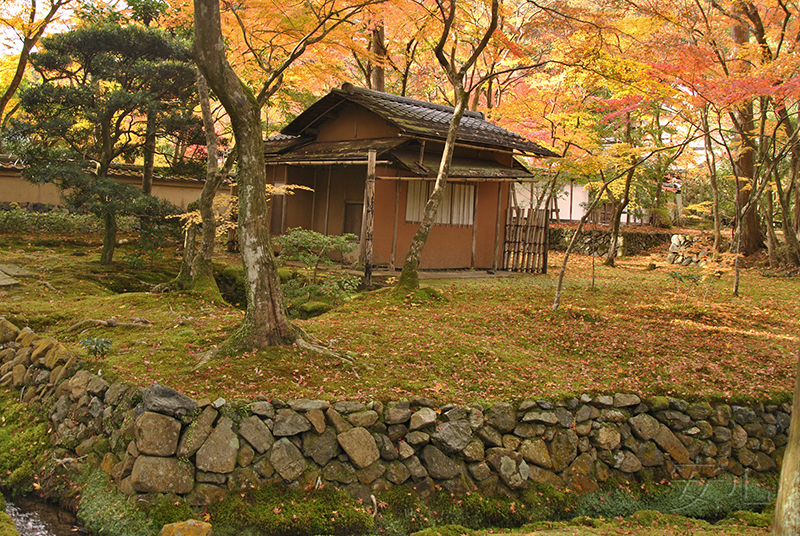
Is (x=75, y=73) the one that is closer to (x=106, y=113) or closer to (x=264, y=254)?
(x=106, y=113)

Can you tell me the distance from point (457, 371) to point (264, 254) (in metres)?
2.63

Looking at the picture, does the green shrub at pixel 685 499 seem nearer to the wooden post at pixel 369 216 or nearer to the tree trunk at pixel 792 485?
the tree trunk at pixel 792 485

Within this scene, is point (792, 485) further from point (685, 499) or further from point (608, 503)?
point (685, 499)

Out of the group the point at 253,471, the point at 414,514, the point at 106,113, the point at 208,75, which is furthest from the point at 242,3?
the point at 414,514

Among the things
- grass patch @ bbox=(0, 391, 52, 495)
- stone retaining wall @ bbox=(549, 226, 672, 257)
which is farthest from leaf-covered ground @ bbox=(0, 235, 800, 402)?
stone retaining wall @ bbox=(549, 226, 672, 257)

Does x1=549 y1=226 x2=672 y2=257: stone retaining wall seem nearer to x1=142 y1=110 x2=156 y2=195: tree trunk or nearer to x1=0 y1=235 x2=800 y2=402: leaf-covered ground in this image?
x1=0 y1=235 x2=800 y2=402: leaf-covered ground

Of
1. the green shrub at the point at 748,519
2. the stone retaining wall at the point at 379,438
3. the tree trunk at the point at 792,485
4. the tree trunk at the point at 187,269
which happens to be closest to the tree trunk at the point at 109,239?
the tree trunk at the point at 187,269

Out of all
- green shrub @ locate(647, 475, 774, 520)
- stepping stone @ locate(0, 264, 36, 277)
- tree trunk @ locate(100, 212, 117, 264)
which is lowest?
green shrub @ locate(647, 475, 774, 520)

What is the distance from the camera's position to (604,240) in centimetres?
2341

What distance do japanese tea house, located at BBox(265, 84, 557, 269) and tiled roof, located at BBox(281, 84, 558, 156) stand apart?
0.10 feet

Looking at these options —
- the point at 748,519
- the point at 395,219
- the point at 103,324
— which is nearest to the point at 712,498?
the point at 748,519

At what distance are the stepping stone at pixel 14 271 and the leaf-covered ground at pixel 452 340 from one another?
29cm

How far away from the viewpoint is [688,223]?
26.8 meters

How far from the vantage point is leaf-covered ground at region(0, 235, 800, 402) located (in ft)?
19.8
